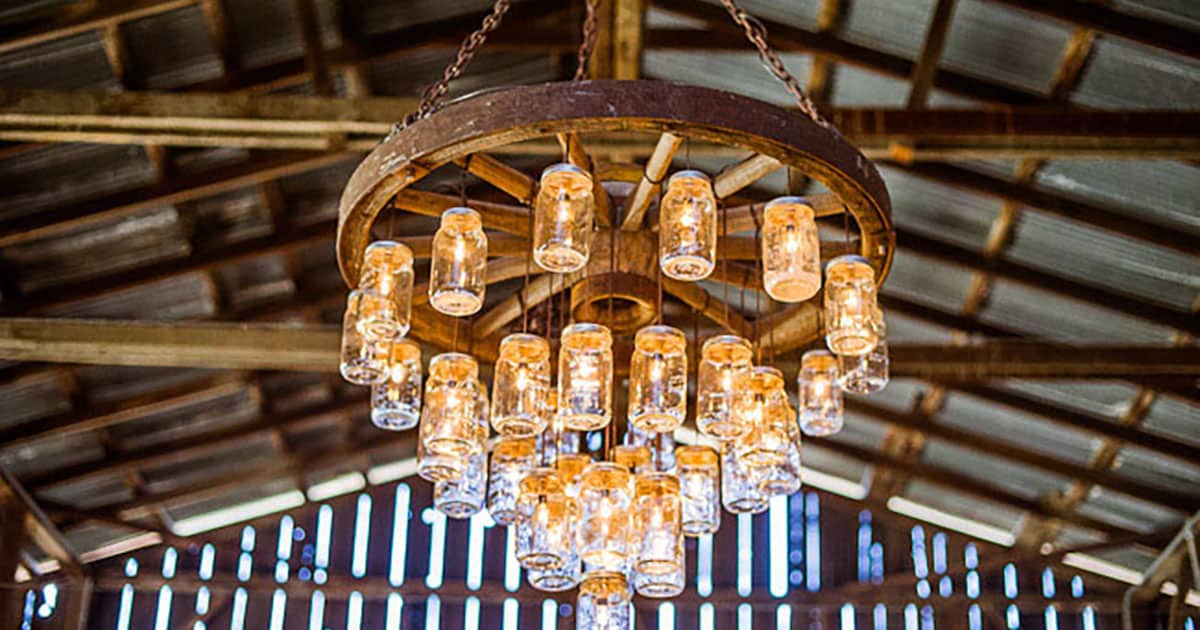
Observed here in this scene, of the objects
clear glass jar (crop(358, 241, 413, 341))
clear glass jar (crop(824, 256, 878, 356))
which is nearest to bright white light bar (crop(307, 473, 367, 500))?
clear glass jar (crop(358, 241, 413, 341))

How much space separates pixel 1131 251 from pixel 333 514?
7.77m

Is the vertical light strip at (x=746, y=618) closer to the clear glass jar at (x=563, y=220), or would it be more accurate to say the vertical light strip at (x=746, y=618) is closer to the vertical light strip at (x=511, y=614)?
the vertical light strip at (x=511, y=614)

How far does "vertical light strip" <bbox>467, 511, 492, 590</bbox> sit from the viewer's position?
12789mm

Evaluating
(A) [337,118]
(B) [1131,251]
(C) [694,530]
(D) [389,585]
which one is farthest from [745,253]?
(D) [389,585]

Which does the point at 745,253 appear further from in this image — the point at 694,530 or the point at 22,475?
the point at 22,475

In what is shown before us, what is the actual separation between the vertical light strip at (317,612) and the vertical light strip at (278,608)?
233 millimetres

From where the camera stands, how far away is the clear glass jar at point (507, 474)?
523cm

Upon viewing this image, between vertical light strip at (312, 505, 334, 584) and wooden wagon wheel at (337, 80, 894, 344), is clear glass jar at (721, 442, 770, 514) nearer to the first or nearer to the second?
wooden wagon wheel at (337, 80, 894, 344)

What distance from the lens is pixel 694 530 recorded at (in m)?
5.25

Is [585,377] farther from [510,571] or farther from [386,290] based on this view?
[510,571]

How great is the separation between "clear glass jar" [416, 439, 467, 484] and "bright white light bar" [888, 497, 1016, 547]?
9132mm

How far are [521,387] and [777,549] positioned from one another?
9069 mm

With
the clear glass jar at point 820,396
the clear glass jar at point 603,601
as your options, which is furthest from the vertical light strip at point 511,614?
the clear glass jar at point 820,396

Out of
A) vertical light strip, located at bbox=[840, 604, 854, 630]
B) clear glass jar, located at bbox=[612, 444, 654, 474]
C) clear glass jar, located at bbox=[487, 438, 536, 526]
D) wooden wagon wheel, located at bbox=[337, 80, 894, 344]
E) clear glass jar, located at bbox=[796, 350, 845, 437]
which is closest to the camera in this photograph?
wooden wagon wheel, located at bbox=[337, 80, 894, 344]
